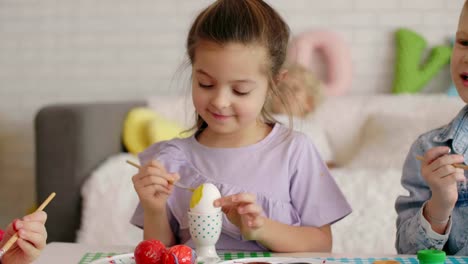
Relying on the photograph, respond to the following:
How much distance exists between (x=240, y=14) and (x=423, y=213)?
0.48 metres

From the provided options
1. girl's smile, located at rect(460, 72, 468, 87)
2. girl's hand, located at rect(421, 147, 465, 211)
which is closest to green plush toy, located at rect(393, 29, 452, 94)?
girl's smile, located at rect(460, 72, 468, 87)

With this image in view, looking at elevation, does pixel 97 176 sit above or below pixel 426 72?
below

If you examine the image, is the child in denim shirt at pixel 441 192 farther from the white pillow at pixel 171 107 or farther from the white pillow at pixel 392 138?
the white pillow at pixel 171 107

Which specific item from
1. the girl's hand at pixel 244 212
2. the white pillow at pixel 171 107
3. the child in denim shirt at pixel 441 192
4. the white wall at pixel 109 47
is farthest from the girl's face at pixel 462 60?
the white wall at pixel 109 47

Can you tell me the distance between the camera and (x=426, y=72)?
3.36 metres

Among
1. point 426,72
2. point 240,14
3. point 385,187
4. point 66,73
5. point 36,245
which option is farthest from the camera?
point 66,73

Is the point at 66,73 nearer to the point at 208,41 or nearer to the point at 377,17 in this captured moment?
the point at 377,17

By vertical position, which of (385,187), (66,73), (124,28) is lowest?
(385,187)

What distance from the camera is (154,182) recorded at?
1286 millimetres

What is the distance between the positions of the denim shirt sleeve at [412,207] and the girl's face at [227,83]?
0.32 m

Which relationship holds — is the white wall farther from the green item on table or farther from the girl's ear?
the green item on table

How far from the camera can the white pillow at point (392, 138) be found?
2.99 m

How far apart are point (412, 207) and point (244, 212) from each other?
1.37 feet

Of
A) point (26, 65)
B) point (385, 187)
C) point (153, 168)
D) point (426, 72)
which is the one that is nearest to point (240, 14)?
point (153, 168)
